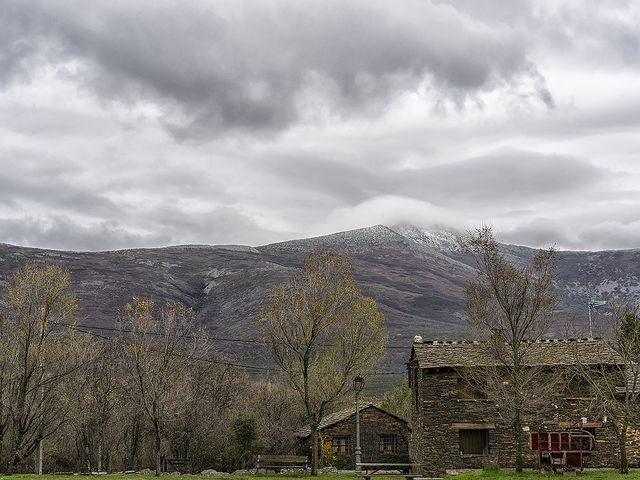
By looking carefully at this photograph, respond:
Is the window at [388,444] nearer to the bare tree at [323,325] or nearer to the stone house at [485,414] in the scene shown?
the bare tree at [323,325]

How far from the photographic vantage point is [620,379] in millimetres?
42094

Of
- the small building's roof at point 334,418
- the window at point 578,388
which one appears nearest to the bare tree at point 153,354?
the small building's roof at point 334,418

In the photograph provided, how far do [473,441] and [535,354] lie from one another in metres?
6.23

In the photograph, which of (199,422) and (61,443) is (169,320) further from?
(61,443)

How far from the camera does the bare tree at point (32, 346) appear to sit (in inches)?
1374

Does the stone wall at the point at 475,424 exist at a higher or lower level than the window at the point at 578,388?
lower

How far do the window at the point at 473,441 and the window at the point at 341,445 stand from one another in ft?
58.1

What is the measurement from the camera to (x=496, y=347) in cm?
3675

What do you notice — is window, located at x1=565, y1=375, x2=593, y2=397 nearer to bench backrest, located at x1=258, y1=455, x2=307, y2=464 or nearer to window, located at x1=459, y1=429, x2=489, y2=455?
window, located at x1=459, y1=429, x2=489, y2=455

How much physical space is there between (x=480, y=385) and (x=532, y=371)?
427 cm

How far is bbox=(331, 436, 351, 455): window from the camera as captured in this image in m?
58.7

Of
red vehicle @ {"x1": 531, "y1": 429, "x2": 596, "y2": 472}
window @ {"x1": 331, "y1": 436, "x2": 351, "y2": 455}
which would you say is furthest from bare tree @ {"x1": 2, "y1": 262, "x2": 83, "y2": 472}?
window @ {"x1": 331, "y1": 436, "x2": 351, "y2": 455}

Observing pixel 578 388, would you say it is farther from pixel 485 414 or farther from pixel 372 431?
pixel 372 431

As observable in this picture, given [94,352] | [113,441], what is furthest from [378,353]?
[113,441]
